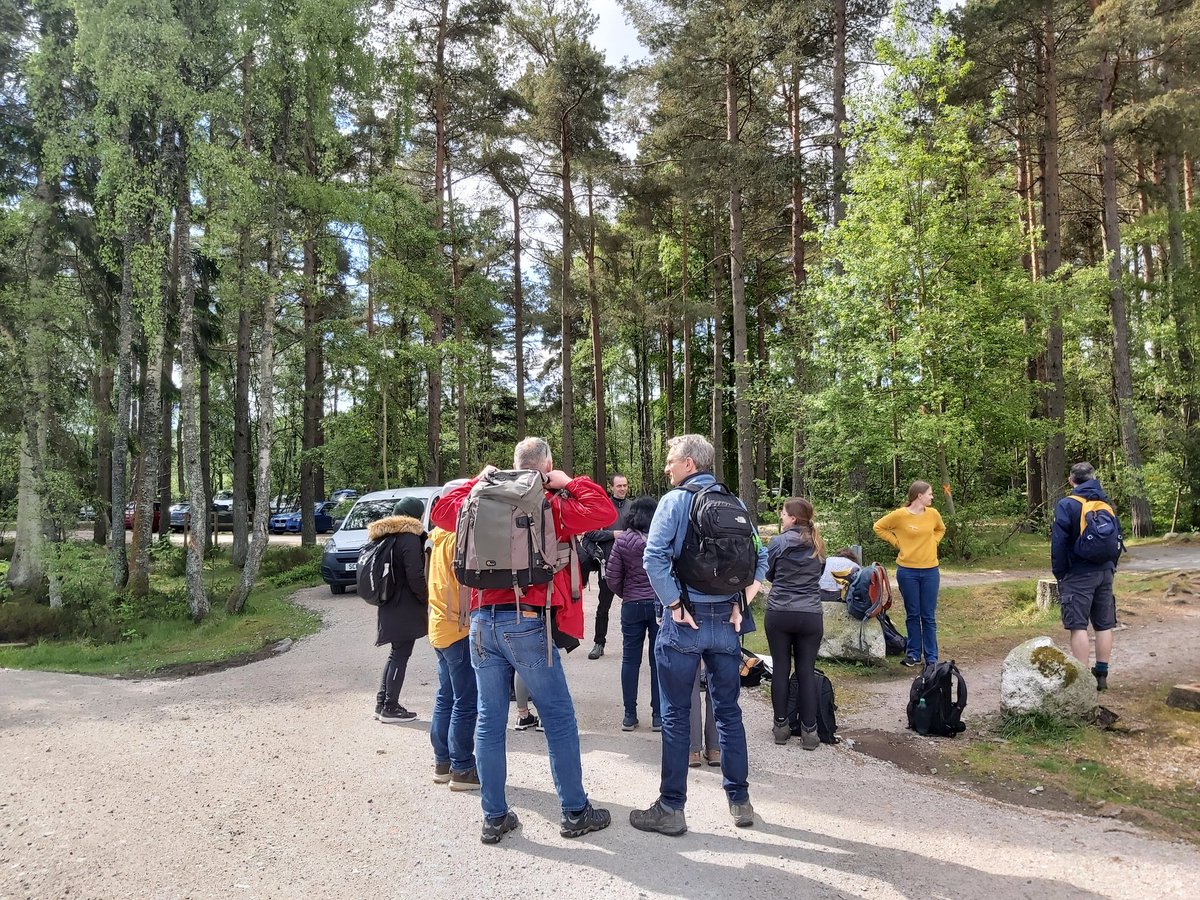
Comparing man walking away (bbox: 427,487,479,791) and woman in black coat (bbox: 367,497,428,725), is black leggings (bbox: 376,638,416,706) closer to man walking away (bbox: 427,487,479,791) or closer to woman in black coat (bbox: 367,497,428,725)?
woman in black coat (bbox: 367,497,428,725)

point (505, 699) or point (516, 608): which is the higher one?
point (516, 608)

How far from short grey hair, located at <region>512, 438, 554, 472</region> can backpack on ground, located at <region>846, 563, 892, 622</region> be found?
4667 millimetres

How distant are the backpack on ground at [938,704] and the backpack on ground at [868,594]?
5.81 ft

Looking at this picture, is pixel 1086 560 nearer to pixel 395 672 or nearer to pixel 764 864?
pixel 764 864

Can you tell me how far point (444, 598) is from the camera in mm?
4293

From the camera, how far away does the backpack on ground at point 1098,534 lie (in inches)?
227

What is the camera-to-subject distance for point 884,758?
4898 millimetres

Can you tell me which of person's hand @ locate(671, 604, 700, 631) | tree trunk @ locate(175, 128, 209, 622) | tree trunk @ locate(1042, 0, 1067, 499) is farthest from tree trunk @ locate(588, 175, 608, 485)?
person's hand @ locate(671, 604, 700, 631)

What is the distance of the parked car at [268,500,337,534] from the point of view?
29783 mm

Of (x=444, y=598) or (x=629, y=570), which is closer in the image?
(x=444, y=598)

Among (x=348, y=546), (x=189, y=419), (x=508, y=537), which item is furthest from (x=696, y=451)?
(x=348, y=546)

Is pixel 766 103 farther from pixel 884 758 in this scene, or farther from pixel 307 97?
pixel 884 758

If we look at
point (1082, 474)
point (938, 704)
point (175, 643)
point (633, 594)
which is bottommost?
point (175, 643)

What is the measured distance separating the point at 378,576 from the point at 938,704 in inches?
173
